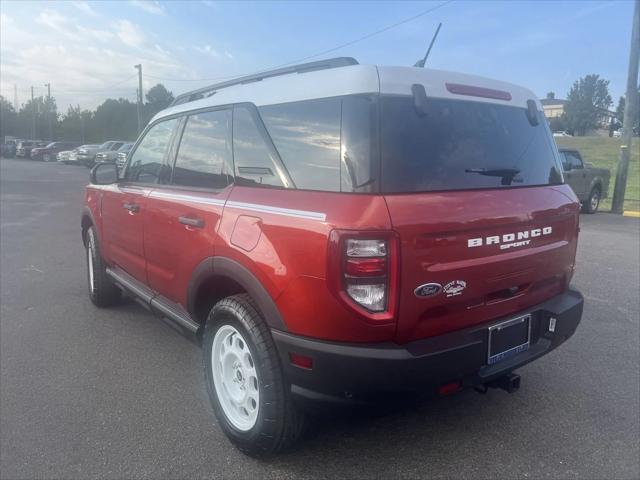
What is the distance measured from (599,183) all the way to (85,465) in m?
14.7

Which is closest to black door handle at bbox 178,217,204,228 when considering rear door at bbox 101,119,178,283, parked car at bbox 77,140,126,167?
rear door at bbox 101,119,178,283

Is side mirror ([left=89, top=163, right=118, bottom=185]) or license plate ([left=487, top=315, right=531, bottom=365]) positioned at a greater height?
side mirror ([left=89, top=163, right=118, bottom=185])

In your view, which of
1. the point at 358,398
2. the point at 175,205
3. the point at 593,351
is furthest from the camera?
the point at 593,351

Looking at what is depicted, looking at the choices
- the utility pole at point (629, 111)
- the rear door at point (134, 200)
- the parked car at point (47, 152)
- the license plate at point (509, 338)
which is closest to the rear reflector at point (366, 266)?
the license plate at point (509, 338)

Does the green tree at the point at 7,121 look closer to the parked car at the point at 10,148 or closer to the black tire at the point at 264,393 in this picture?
the parked car at the point at 10,148

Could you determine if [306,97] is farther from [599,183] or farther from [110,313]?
[599,183]

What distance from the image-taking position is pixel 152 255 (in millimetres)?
3705

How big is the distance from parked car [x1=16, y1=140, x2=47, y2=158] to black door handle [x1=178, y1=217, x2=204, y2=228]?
48.9 meters

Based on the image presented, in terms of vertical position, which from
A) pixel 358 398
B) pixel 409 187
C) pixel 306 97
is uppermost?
pixel 306 97

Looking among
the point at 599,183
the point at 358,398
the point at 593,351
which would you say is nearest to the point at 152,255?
the point at 358,398

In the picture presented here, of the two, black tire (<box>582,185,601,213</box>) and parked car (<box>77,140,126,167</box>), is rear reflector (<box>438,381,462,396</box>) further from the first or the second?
parked car (<box>77,140,126,167</box>)

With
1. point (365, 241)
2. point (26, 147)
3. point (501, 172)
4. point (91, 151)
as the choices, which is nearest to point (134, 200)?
point (365, 241)

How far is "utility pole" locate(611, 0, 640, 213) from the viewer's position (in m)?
13.5

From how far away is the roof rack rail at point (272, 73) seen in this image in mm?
2787
